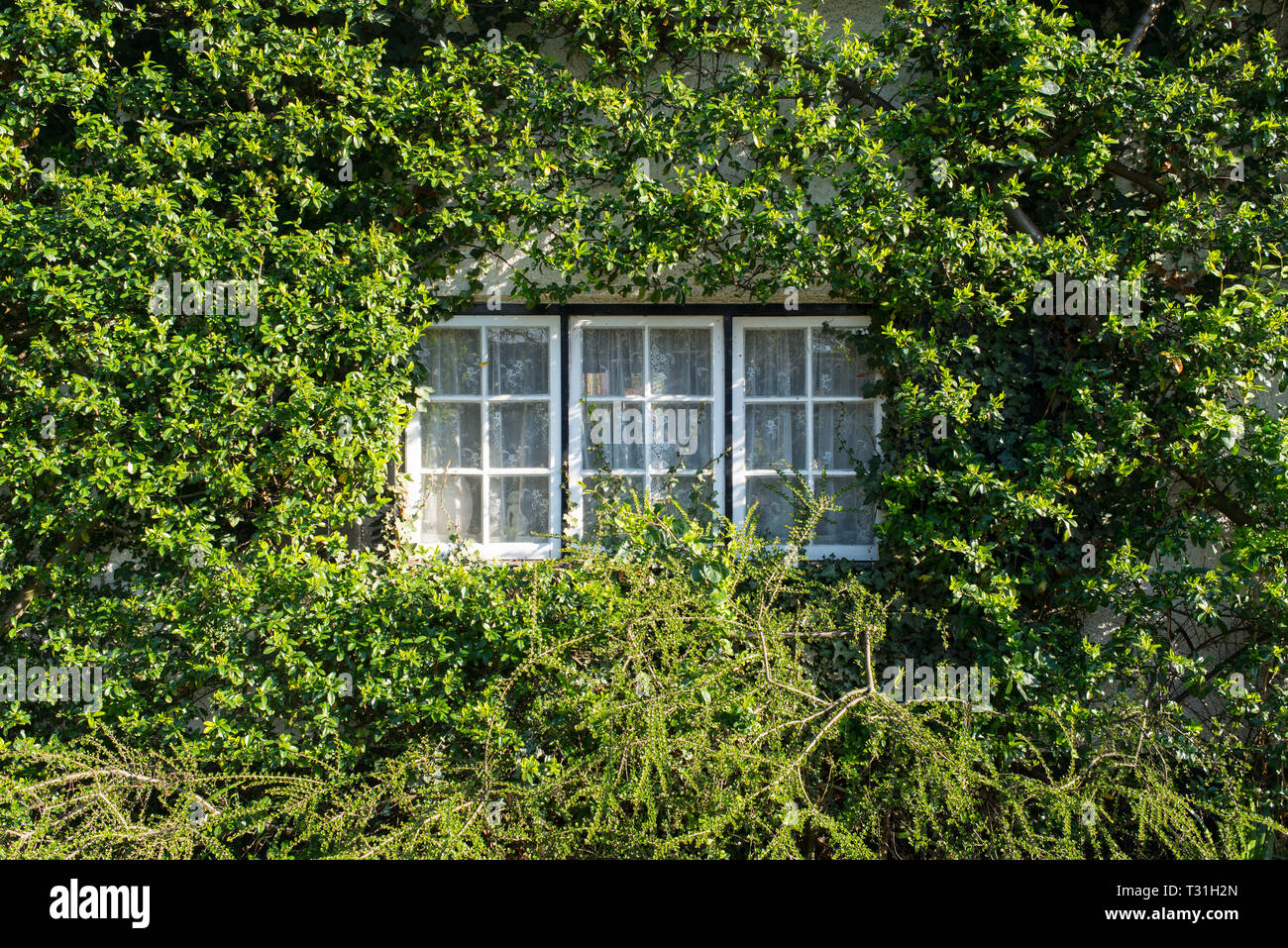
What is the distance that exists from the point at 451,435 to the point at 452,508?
422 millimetres

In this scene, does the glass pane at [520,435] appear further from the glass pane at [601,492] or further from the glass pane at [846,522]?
the glass pane at [846,522]

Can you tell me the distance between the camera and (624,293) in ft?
16.0

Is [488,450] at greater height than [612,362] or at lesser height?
lesser

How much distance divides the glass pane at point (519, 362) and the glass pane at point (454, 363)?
0.31 ft

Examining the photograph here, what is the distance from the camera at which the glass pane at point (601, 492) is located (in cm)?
497

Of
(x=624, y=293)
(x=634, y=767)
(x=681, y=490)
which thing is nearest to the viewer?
(x=634, y=767)

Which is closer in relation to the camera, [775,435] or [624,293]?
[624,293]

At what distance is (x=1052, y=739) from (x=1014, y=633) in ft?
1.80

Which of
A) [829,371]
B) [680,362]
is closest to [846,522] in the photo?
[829,371]

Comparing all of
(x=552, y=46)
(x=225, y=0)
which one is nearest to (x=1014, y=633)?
(x=552, y=46)

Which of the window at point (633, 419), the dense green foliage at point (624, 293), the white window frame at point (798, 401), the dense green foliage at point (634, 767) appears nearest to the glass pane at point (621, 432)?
the window at point (633, 419)

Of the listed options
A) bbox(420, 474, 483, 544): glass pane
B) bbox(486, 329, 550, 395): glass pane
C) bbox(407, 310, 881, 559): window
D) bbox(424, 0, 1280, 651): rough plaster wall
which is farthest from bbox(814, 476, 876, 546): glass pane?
bbox(420, 474, 483, 544): glass pane

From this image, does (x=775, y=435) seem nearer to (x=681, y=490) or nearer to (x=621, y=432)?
(x=681, y=490)
